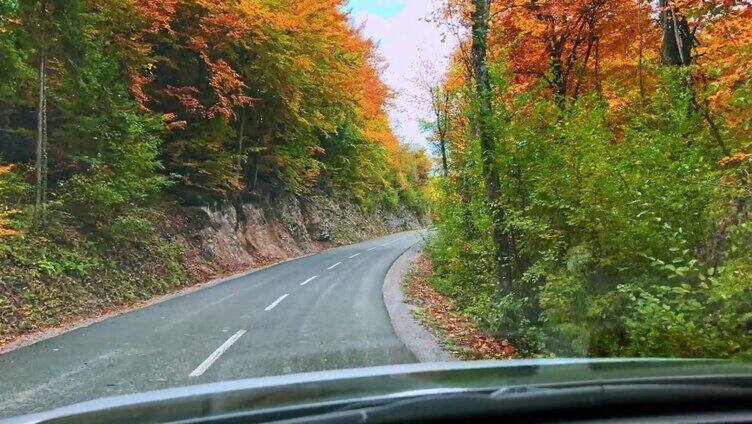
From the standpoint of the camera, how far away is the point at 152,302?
1439 centimetres

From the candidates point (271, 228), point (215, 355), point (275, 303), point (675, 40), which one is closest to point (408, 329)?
point (215, 355)

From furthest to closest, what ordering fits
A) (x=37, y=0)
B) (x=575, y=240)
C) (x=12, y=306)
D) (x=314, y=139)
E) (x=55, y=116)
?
(x=314, y=139) < (x=55, y=116) < (x=37, y=0) < (x=12, y=306) < (x=575, y=240)

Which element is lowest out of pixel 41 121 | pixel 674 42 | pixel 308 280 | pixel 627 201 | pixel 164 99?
pixel 308 280

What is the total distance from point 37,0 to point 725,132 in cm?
1507

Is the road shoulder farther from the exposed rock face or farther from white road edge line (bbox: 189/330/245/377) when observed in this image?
the exposed rock face

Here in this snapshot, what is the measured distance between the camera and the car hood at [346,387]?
82.7 inches

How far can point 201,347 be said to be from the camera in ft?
27.9

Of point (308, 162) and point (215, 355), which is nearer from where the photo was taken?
point (215, 355)

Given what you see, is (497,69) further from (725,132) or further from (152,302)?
(152,302)

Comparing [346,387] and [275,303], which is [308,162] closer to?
[275,303]

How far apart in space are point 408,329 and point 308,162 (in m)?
20.9

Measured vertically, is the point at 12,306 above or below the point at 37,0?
below

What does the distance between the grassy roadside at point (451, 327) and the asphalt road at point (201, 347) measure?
0.81m

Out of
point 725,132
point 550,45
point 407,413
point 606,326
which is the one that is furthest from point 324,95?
point 407,413
